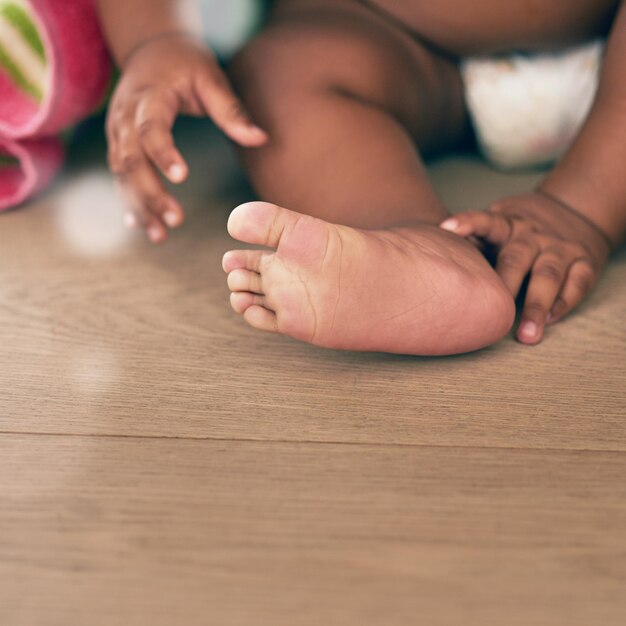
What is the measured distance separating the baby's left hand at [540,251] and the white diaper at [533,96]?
214mm

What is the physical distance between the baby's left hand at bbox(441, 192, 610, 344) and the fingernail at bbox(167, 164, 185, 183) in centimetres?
22

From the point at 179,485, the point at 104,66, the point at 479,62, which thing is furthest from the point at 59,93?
the point at 179,485

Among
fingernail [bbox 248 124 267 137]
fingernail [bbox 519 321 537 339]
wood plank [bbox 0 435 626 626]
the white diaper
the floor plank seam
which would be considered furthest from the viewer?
the white diaper

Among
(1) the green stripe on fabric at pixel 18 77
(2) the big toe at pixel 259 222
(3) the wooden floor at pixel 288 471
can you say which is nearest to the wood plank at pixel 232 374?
(3) the wooden floor at pixel 288 471

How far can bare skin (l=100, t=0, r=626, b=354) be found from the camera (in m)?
0.49

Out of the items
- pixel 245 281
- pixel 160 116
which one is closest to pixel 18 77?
pixel 160 116

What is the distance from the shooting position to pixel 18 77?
0.82 metres

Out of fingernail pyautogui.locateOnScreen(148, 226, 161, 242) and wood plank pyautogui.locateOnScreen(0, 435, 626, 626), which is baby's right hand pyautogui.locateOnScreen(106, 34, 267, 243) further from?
wood plank pyautogui.locateOnScreen(0, 435, 626, 626)

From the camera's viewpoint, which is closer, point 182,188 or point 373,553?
point 373,553

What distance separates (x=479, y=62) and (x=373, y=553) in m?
0.59

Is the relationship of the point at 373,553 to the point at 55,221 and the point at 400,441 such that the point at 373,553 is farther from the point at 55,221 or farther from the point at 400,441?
the point at 55,221

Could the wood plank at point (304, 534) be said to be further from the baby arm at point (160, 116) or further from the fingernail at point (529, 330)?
the baby arm at point (160, 116)

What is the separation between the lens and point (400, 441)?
457 mm

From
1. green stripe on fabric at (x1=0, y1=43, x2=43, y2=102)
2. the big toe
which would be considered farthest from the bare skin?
green stripe on fabric at (x1=0, y1=43, x2=43, y2=102)
